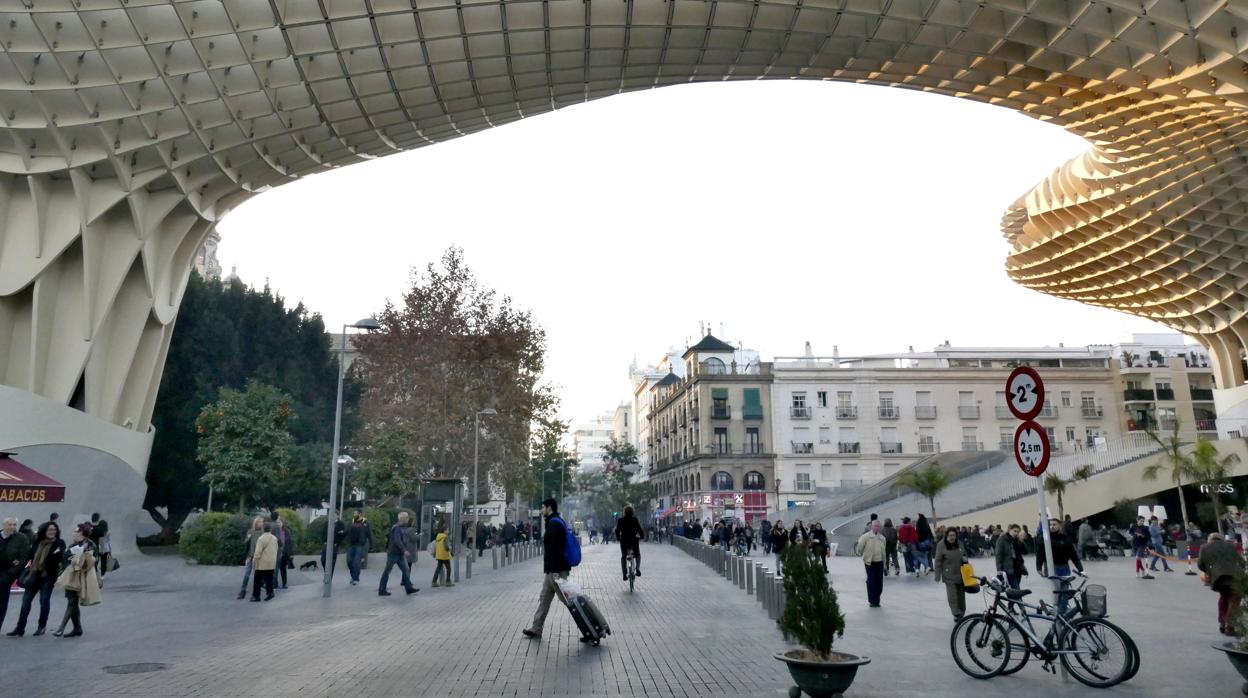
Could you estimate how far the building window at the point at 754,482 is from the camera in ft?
211

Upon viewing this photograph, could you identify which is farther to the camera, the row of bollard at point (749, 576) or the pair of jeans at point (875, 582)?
the pair of jeans at point (875, 582)

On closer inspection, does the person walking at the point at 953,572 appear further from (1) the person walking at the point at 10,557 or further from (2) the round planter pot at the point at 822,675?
(1) the person walking at the point at 10,557

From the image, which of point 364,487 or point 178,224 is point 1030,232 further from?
point 178,224

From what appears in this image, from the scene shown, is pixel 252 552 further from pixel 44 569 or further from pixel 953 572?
pixel 953 572

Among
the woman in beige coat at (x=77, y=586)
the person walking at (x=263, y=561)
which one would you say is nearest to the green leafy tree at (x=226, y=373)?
the person walking at (x=263, y=561)

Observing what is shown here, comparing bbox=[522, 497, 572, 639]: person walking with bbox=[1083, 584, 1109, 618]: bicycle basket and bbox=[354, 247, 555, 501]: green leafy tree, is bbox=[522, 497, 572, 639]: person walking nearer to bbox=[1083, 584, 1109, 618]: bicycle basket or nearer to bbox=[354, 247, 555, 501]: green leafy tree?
bbox=[1083, 584, 1109, 618]: bicycle basket

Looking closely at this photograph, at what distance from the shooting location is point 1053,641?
7.87m

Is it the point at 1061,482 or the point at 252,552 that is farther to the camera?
the point at 1061,482

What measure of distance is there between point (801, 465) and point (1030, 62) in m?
43.9

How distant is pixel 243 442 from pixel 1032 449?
99.2ft

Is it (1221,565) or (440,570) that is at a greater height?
(1221,565)

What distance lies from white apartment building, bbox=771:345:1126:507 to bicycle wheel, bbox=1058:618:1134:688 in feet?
179

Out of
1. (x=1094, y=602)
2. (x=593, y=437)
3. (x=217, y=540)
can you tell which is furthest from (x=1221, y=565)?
(x=593, y=437)

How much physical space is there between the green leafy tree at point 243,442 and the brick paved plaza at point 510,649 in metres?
13.7
